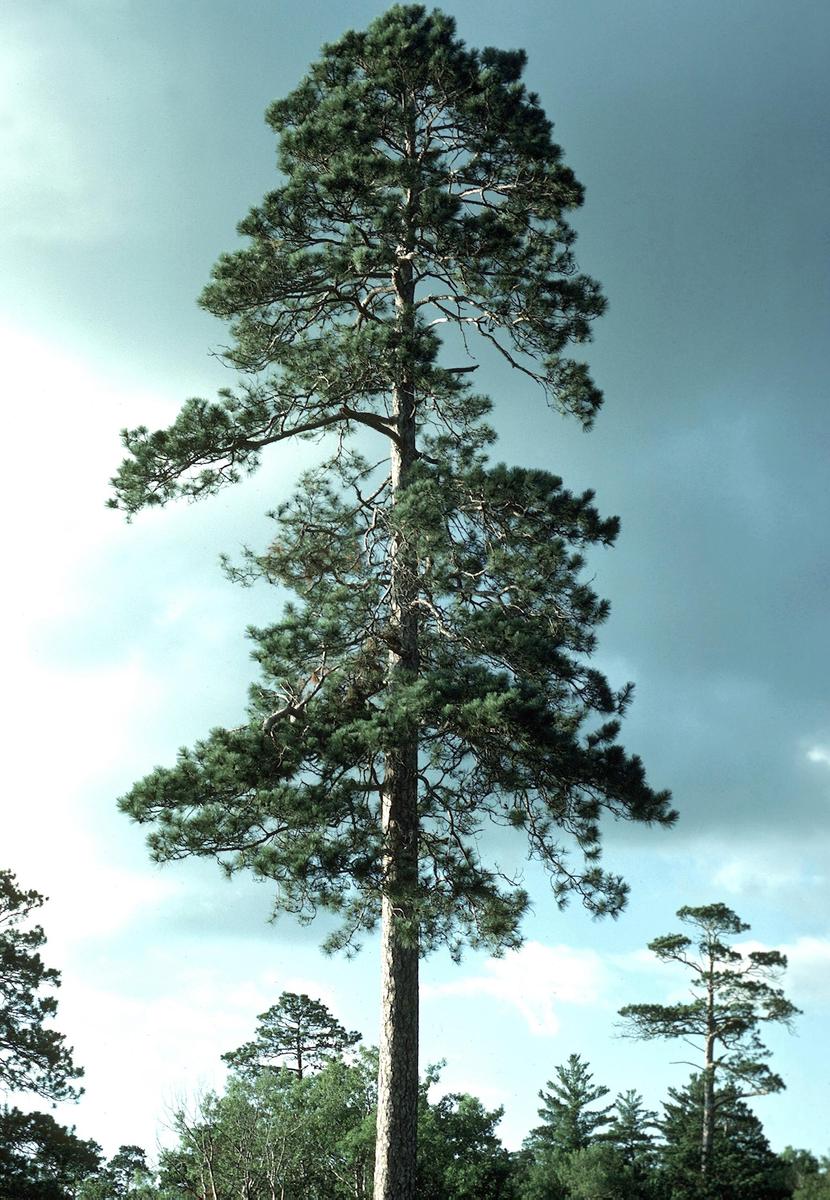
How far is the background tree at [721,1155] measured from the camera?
84.1 feet

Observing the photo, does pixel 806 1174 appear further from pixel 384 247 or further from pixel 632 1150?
pixel 384 247

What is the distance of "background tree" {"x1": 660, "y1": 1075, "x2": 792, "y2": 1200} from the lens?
25625 millimetres

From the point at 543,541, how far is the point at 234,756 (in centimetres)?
376

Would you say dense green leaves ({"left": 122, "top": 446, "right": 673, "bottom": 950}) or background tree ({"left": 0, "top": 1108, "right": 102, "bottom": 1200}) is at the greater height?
dense green leaves ({"left": 122, "top": 446, "right": 673, "bottom": 950})

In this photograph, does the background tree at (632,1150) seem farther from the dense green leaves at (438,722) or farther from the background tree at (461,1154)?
the dense green leaves at (438,722)

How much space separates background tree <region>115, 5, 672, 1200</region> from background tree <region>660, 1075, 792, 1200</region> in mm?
19416

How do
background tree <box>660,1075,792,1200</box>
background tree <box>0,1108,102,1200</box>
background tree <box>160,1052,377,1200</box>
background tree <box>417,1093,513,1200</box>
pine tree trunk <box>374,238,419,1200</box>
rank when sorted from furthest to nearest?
1. background tree <box>660,1075,792,1200</box>
2. background tree <box>417,1093,513,1200</box>
3. background tree <box>160,1052,377,1200</box>
4. background tree <box>0,1108,102,1200</box>
5. pine tree trunk <box>374,238,419,1200</box>

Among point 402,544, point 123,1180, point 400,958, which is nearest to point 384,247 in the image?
point 402,544

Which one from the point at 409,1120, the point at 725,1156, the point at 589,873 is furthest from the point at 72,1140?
the point at 725,1156

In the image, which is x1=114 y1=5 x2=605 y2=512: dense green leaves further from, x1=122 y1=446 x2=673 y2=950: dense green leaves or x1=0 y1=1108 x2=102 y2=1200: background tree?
x1=0 y1=1108 x2=102 y2=1200: background tree

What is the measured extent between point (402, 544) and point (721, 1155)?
22.3 metres

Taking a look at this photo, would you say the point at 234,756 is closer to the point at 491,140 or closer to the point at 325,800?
the point at 325,800

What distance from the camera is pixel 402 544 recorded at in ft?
34.8

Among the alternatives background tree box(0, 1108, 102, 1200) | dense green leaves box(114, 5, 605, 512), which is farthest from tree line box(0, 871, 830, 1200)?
dense green leaves box(114, 5, 605, 512)
